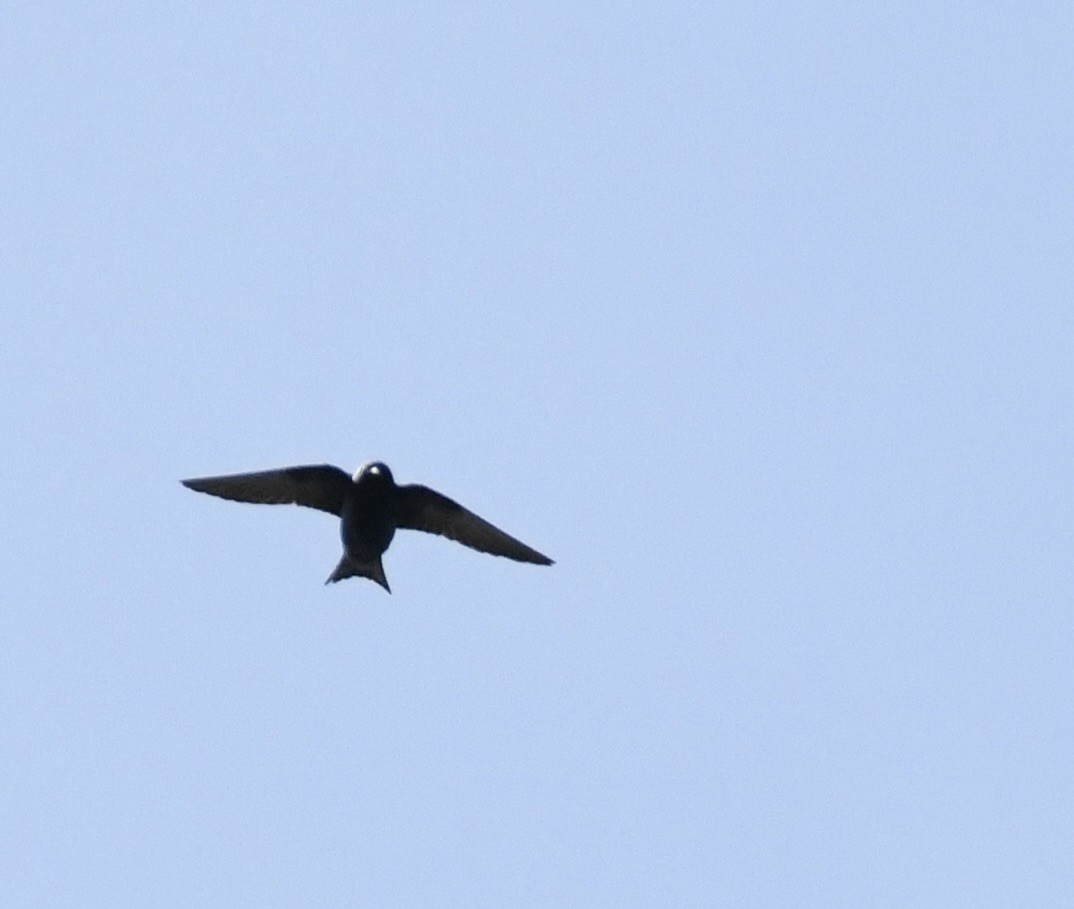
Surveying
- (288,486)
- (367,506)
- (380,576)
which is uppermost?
(288,486)

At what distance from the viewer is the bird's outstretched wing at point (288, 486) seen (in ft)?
82.5

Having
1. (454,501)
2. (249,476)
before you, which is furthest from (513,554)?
(249,476)

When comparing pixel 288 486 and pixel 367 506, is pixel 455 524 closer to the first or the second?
pixel 367 506

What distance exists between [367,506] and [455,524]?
1.17 meters

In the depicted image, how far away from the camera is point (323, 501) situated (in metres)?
25.4

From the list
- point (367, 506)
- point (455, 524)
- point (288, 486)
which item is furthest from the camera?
point (455, 524)

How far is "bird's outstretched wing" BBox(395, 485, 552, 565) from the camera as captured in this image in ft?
83.6

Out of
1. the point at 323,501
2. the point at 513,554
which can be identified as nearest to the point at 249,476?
the point at 323,501

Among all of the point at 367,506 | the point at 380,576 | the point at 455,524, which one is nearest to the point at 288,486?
the point at 367,506

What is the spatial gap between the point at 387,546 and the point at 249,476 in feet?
4.87

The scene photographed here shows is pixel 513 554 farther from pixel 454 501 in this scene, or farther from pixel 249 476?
pixel 249 476

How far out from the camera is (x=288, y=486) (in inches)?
999

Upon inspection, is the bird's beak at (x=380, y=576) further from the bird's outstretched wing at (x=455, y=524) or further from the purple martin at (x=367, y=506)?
the bird's outstretched wing at (x=455, y=524)

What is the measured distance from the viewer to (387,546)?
25.1 m
